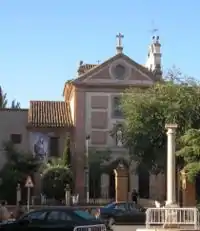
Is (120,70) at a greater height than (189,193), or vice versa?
(120,70)

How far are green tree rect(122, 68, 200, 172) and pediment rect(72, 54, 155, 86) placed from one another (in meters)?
11.4

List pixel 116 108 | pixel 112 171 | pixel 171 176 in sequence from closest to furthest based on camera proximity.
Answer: pixel 171 176 < pixel 112 171 < pixel 116 108

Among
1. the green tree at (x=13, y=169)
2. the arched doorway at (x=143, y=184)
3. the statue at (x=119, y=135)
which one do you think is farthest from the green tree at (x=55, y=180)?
the arched doorway at (x=143, y=184)

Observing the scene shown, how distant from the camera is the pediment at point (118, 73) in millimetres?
57125

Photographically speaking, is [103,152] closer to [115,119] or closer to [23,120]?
[115,119]

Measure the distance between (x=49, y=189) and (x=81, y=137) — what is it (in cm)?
831

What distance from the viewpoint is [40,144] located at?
57312 mm

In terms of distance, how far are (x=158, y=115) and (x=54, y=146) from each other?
17.0 meters

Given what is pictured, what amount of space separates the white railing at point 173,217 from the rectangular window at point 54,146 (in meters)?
30.9

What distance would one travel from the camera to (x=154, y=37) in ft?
213

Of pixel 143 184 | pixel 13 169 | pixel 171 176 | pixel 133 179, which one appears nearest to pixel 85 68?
pixel 133 179

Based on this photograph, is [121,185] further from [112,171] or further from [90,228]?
[90,228]

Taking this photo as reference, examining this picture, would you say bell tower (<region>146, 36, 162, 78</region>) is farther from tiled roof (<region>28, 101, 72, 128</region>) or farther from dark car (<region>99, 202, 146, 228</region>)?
dark car (<region>99, 202, 146, 228</region>)

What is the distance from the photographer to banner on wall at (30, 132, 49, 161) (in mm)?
56969
